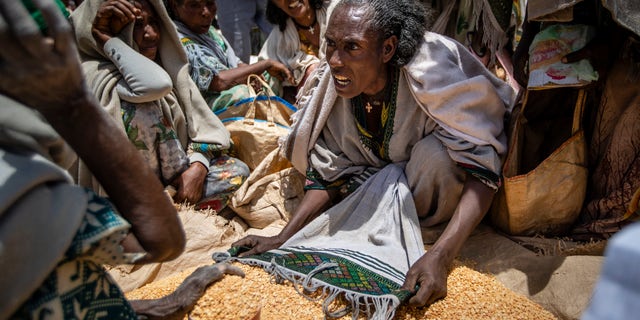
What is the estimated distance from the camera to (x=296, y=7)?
457 centimetres

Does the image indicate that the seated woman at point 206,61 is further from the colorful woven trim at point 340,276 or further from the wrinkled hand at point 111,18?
the colorful woven trim at point 340,276

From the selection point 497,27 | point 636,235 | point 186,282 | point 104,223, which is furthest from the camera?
point 497,27

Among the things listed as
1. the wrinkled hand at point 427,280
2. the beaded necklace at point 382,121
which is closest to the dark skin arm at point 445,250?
the wrinkled hand at point 427,280

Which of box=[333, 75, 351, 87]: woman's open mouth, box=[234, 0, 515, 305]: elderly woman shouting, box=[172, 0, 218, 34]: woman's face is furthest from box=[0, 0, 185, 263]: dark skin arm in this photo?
box=[172, 0, 218, 34]: woman's face

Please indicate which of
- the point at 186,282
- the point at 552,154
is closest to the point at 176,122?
the point at 186,282

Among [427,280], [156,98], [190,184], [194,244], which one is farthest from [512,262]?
[156,98]

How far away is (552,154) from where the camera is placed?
2.87 metres

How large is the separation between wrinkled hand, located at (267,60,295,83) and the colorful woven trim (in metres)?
2.17

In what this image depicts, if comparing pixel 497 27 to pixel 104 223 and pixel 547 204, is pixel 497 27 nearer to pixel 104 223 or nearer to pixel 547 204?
pixel 547 204

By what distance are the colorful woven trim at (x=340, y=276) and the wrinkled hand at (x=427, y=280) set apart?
0.17ft

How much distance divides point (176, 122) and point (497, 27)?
2.31 m

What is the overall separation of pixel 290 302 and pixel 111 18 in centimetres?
200

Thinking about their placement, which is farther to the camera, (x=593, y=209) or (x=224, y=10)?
(x=224, y=10)

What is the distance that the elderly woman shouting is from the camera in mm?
2828
